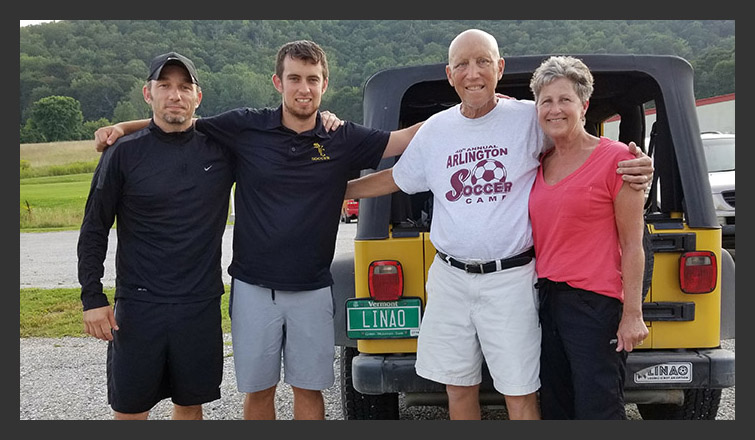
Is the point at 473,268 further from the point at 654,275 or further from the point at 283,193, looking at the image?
the point at 654,275

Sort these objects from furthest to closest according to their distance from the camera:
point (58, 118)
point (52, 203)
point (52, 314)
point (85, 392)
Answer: point (52, 203), point (58, 118), point (52, 314), point (85, 392)

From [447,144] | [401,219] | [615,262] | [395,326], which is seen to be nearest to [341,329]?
[395,326]

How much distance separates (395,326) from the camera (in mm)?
3053

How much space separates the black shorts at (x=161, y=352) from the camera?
2711 mm

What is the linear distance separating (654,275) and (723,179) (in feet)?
28.1

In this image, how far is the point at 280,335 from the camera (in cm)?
288

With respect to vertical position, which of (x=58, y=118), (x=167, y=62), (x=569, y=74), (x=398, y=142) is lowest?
(x=398, y=142)

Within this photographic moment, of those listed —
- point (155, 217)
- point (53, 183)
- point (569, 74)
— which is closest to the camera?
point (569, 74)

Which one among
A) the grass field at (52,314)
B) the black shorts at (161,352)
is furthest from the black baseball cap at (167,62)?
the grass field at (52,314)

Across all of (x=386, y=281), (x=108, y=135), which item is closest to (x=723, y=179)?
(x=386, y=281)

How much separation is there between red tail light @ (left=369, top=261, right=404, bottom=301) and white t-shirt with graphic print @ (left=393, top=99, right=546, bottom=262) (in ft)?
1.48

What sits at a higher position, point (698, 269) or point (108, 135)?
point (108, 135)

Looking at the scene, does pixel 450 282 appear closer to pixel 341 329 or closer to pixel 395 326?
pixel 395 326

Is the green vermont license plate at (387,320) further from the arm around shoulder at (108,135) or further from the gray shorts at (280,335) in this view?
the arm around shoulder at (108,135)
